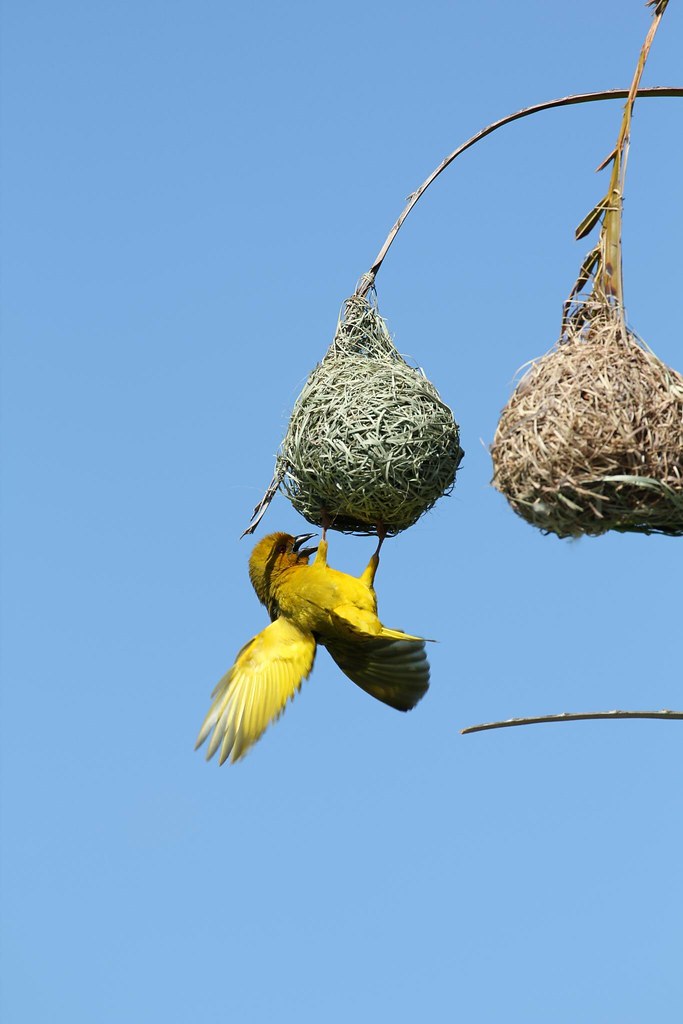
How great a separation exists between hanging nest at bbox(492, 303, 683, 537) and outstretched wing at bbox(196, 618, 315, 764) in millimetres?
1494

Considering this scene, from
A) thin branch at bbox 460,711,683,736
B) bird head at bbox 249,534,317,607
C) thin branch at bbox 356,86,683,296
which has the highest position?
thin branch at bbox 356,86,683,296

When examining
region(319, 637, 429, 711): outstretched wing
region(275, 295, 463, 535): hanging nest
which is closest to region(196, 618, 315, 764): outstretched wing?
region(319, 637, 429, 711): outstretched wing

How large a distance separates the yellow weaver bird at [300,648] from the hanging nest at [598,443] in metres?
1.12

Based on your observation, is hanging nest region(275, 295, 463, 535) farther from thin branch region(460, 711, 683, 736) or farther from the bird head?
thin branch region(460, 711, 683, 736)

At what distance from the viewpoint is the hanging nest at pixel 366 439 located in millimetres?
5973

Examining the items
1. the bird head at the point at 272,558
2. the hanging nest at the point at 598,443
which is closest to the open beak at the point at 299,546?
the bird head at the point at 272,558

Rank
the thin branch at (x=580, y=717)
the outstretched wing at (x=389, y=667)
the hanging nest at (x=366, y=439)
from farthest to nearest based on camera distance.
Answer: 1. the outstretched wing at (x=389, y=667)
2. the hanging nest at (x=366, y=439)
3. the thin branch at (x=580, y=717)

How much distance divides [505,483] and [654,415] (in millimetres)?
551

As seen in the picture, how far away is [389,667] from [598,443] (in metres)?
1.59

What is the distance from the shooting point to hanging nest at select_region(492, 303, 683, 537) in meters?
5.20

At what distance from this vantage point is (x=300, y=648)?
6660mm

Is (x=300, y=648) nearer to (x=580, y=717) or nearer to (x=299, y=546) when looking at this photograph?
(x=299, y=546)

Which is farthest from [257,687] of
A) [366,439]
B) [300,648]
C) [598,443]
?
[598,443]

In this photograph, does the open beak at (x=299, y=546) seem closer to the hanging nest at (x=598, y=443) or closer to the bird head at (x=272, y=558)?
the bird head at (x=272, y=558)
